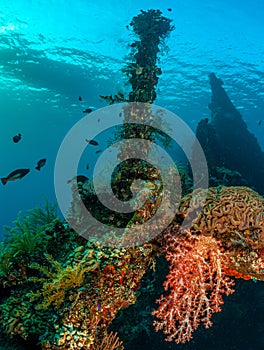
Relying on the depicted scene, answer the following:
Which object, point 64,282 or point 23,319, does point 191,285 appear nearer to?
point 64,282

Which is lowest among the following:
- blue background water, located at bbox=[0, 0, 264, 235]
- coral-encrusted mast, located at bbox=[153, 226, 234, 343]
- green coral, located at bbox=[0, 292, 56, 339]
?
coral-encrusted mast, located at bbox=[153, 226, 234, 343]

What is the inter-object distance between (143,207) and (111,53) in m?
19.9

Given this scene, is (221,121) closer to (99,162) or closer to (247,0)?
(247,0)

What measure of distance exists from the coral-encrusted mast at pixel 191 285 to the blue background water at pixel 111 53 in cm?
523

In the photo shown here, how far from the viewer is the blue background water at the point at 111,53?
53.5ft

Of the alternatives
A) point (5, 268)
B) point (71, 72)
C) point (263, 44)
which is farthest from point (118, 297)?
point (71, 72)

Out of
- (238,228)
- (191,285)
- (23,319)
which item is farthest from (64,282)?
(238,228)

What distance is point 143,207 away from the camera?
521cm

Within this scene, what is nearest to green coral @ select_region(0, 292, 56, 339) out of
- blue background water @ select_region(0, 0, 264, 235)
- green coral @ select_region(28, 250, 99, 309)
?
green coral @ select_region(28, 250, 99, 309)

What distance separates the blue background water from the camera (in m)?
16.3

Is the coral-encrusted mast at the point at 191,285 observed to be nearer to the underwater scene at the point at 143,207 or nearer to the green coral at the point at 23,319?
the underwater scene at the point at 143,207

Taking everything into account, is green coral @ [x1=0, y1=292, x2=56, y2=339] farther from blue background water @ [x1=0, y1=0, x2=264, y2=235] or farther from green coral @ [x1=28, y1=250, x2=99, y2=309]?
blue background water @ [x1=0, y1=0, x2=264, y2=235]

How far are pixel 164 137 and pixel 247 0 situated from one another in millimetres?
13541

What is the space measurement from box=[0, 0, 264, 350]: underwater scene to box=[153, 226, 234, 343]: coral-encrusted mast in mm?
24
